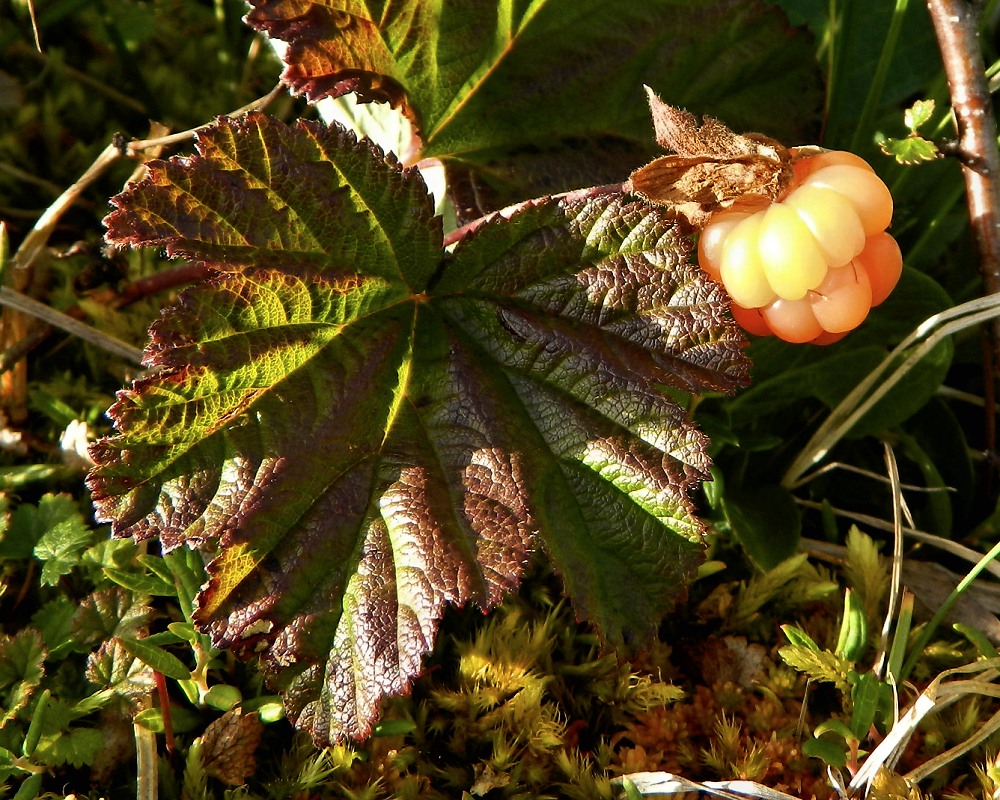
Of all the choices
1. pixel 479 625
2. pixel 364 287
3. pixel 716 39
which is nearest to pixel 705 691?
pixel 479 625

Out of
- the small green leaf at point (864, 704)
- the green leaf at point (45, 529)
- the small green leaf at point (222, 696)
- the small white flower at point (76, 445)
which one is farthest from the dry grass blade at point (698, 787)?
the small white flower at point (76, 445)

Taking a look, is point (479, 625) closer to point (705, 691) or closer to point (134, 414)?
point (705, 691)

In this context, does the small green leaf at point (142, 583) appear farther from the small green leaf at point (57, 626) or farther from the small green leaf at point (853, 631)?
the small green leaf at point (853, 631)

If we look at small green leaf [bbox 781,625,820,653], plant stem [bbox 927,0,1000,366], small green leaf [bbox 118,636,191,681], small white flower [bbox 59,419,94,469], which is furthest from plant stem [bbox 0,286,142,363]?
plant stem [bbox 927,0,1000,366]

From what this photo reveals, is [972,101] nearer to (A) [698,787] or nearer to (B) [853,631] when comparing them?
(B) [853,631]

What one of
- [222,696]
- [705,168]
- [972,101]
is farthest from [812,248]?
[222,696]
